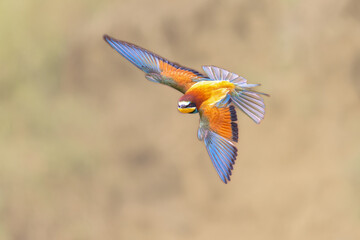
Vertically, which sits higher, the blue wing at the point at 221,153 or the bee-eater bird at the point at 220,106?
the bee-eater bird at the point at 220,106

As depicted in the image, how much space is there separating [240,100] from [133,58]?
0.19 meters

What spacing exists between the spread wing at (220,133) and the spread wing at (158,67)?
0.18ft

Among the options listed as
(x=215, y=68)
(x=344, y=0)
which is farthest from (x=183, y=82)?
(x=344, y=0)

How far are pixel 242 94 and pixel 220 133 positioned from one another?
42 mm

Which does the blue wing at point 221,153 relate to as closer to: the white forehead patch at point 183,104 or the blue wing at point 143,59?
the white forehead patch at point 183,104

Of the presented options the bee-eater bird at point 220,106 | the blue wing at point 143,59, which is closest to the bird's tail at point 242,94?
the bee-eater bird at point 220,106

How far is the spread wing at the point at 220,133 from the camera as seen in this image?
0.54 meters

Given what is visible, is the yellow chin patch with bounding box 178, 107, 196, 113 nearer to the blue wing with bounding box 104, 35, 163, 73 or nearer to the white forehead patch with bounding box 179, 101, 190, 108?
the white forehead patch with bounding box 179, 101, 190, 108

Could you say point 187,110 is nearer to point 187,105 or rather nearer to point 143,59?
point 187,105

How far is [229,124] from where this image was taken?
1.92ft

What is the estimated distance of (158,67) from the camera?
71cm

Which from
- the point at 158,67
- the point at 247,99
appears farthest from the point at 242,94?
the point at 158,67

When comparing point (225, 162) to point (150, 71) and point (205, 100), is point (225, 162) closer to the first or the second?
point (205, 100)

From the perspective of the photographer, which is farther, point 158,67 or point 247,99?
point 158,67
